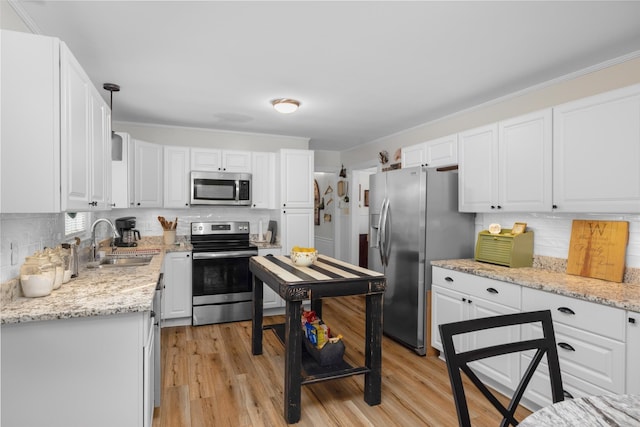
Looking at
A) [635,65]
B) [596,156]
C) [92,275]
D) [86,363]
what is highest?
[635,65]

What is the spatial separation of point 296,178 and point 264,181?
1.50 feet

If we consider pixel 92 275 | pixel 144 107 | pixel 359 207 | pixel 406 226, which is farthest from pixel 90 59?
pixel 359 207

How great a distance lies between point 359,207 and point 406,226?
2.73m

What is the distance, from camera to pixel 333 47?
2.43 m

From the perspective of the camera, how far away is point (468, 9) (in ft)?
6.47

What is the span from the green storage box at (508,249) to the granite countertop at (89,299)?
2593 millimetres

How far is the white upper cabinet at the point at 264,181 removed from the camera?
4.89 meters

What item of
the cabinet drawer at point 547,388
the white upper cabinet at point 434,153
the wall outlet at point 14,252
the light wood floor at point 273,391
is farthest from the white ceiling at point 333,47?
the light wood floor at point 273,391

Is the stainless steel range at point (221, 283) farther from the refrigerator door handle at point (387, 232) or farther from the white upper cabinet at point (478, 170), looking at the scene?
the white upper cabinet at point (478, 170)

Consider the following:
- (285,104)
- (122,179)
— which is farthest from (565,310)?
(122,179)

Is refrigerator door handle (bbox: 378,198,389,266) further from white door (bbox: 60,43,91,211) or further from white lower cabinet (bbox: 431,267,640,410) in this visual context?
white door (bbox: 60,43,91,211)

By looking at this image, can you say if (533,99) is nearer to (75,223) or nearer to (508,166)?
(508,166)

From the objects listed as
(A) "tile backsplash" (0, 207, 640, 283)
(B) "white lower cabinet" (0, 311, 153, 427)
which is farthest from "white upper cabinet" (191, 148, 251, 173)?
(B) "white lower cabinet" (0, 311, 153, 427)

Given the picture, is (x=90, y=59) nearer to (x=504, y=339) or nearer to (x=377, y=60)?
(x=377, y=60)
